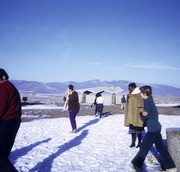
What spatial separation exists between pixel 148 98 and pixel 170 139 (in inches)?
35.9

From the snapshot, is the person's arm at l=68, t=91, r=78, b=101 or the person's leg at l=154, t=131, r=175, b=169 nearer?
the person's leg at l=154, t=131, r=175, b=169

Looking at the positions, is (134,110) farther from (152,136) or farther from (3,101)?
(3,101)

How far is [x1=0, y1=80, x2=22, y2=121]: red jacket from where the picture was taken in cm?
344

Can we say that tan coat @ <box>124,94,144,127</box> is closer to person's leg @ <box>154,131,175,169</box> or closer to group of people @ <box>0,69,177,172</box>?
group of people @ <box>0,69,177,172</box>

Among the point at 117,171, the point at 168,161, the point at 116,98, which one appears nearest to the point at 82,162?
the point at 117,171

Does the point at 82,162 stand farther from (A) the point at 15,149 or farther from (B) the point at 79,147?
(A) the point at 15,149

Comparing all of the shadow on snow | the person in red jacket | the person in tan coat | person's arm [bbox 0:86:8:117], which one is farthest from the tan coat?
person's arm [bbox 0:86:8:117]

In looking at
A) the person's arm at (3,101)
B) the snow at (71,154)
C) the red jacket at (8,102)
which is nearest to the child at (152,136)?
the snow at (71,154)

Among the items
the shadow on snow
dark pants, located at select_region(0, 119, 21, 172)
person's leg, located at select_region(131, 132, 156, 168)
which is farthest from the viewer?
the shadow on snow

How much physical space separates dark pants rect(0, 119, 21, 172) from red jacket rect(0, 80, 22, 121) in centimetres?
9

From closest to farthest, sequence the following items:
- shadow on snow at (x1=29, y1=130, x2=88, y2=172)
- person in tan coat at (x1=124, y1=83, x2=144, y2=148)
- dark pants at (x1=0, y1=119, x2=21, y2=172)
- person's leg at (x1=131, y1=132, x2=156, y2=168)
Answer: dark pants at (x1=0, y1=119, x2=21, y2=172) < person's leg at (x1=131, y1=132, x2=156, y2=168) < shadow on snow at (x1=29, y1=130, x2=88, y2=172) < person in tan coat at (x1=124, y1=83, x2=144, y2=148)

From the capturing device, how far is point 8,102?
3520 millimetres

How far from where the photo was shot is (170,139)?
435cm

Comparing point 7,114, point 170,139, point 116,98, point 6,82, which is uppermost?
point 6,82
